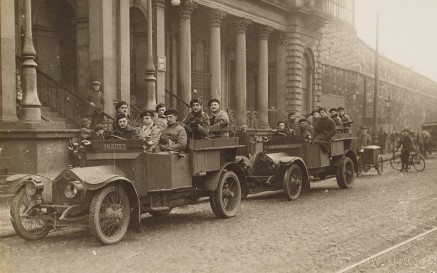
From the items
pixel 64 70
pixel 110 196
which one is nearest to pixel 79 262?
pixel 110 196

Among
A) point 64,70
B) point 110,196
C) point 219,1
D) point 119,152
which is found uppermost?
point 219,1

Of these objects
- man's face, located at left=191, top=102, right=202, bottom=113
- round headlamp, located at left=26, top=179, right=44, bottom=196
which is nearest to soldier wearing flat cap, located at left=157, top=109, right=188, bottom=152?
man's face, located at left=191, top=102, right=202, bottom=113

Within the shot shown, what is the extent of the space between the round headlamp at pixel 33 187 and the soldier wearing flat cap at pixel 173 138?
6.81 feet

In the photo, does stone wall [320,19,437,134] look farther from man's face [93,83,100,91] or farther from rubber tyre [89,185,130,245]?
rubber tyre [89,185,130,245]

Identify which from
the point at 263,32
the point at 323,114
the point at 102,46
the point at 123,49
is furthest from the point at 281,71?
the point at 323,114

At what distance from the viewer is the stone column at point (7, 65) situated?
13.1 metres

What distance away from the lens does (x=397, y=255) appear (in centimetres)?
713

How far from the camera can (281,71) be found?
28.8m

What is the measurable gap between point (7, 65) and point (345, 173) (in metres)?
8.92

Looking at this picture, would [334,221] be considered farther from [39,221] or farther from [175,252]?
[39,221]

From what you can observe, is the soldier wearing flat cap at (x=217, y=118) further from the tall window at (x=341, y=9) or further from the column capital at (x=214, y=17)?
the tall window at (x=341, y=9)

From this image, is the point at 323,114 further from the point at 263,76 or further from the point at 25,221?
the point at 263,76

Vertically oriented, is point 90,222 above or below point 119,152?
below

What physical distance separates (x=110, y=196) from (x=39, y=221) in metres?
1.12
